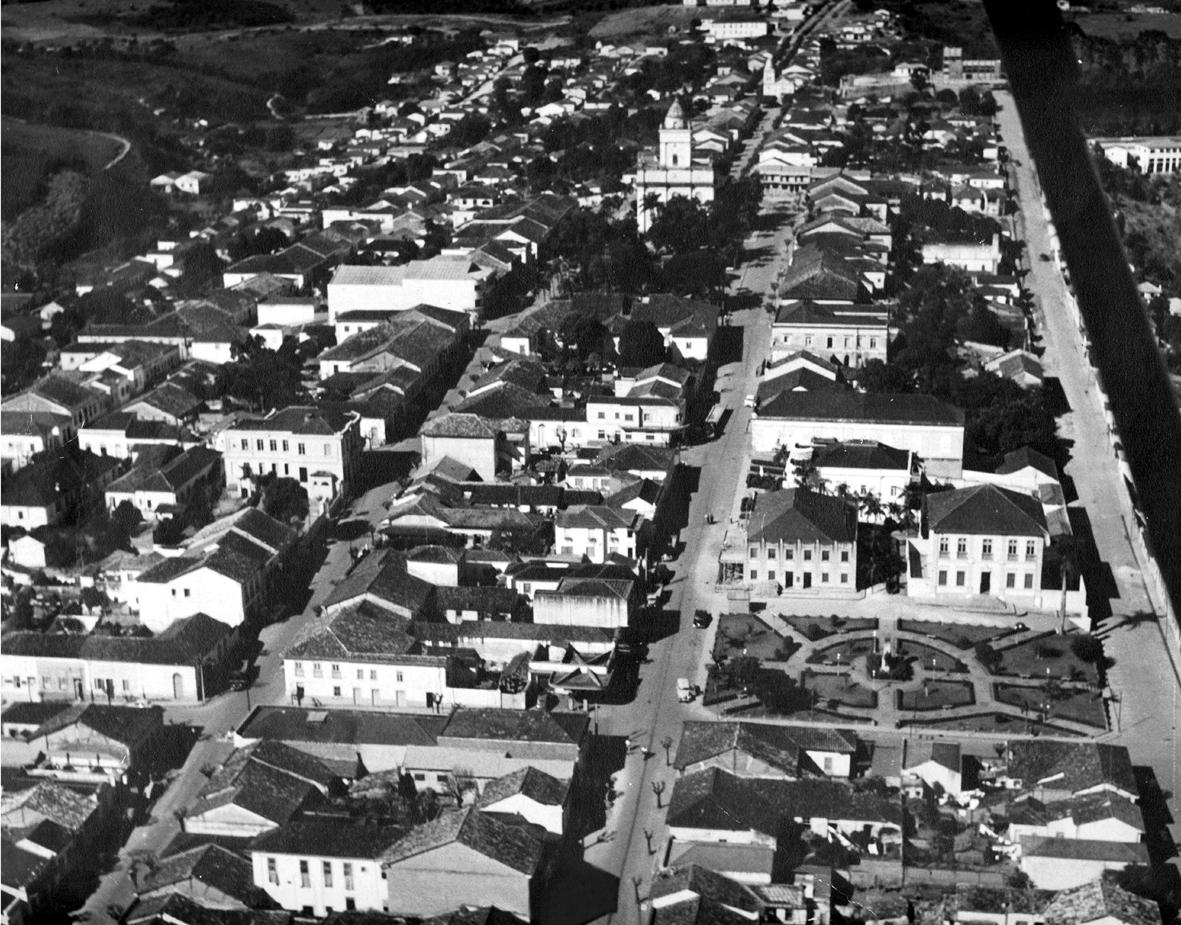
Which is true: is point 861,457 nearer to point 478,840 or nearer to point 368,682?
point 368,682

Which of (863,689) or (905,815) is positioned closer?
(905,815)

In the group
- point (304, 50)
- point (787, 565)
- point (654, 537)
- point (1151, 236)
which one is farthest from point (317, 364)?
point (304, 50)

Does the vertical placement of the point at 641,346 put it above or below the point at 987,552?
below

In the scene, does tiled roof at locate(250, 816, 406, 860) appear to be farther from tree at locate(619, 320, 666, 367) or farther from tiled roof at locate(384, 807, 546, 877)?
tree at locate(619, 320, 666, 367)

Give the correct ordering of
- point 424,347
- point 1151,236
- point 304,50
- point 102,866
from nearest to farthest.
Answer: point 102,866, point 424,347, point 1151,236, point 304,50

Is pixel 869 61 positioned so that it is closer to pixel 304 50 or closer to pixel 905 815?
pixel 304 50

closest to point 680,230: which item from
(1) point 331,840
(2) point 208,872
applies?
(1) point 331,840
